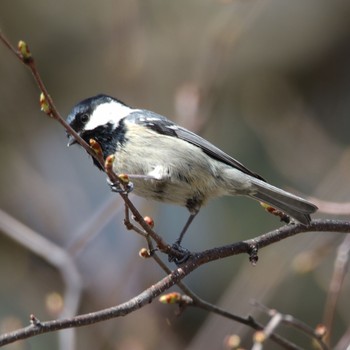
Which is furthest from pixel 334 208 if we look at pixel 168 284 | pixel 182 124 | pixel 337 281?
pixel 168 284

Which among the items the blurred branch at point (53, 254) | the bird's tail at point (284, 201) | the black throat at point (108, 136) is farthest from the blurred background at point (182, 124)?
the black throat at point (108, 136)

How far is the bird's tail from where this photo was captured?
2.52m

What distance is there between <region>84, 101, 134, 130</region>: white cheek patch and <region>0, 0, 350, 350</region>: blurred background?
562 millimetres

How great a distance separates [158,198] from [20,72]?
329 cm

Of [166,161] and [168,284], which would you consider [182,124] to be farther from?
[168,284]

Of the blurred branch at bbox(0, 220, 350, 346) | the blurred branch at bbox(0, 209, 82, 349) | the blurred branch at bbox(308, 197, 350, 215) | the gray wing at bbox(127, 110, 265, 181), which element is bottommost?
the blurred branch at bbox(0, 209, 82, 349)

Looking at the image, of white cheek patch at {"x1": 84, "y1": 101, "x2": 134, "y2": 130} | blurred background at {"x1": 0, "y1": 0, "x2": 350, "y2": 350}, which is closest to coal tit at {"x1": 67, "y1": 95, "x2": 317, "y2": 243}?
white cheek patch at {"x1": 84, "y1": 101, "x2": 134, "y2": 130}

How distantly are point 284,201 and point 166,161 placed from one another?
0.52 metres

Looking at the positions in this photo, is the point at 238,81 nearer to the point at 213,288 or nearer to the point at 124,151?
the point at 213,288

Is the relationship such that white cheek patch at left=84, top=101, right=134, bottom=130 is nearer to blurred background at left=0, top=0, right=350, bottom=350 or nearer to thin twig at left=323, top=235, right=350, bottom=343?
blurred background at left=0, top=0, right=350, bottom=350

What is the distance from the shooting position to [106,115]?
9.82 feet

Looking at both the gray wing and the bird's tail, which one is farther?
the gray wing

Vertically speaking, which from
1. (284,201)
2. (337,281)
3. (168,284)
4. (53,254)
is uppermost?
(284,201)

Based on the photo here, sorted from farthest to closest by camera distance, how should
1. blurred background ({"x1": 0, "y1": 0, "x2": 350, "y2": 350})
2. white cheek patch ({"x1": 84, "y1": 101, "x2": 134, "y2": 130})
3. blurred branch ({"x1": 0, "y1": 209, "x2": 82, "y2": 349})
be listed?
blurred background ({"x1": 0, "y1": 0, "x2": 350, "y2": 350}) < blurred branch ({"x1": 0, "y1": 209, "x2": 82, "y2": 349}) < white cheek patch ({"x1": 84, "y1": 101, "x2": 134, "y2": 130})
